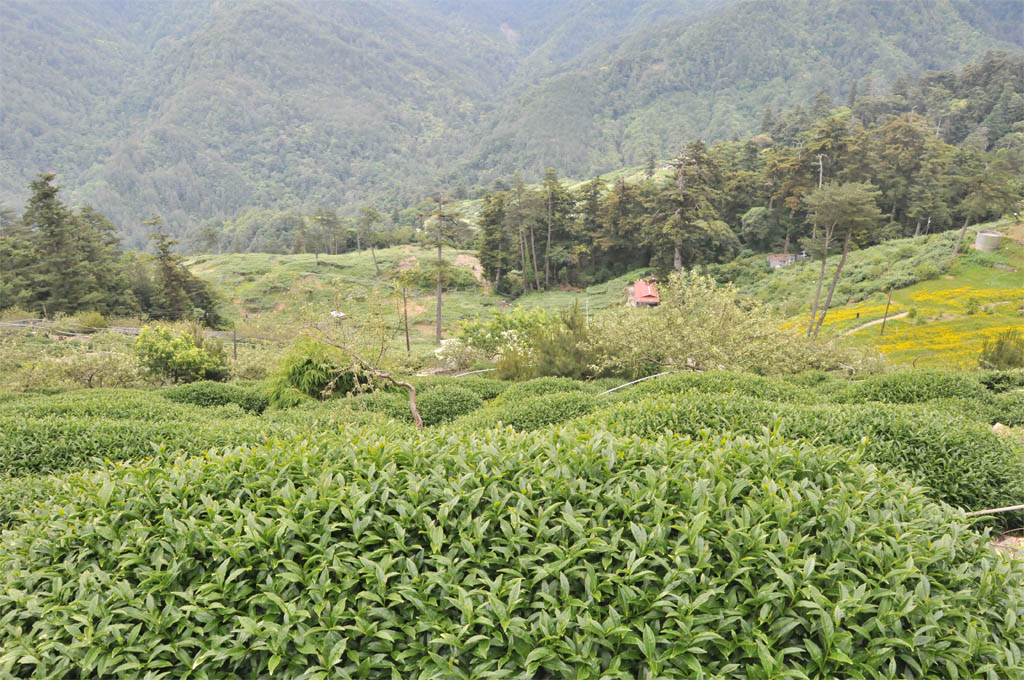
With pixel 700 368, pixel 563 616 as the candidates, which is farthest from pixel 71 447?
pixel 700 368

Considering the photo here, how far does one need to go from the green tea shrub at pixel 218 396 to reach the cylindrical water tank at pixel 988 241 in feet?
142

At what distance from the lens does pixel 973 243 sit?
119 ft

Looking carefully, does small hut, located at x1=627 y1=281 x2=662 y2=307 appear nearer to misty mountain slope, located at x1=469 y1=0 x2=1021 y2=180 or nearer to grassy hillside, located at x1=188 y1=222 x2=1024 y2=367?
grassy hillside, located at x1=188 y1=222 x2=1024 y2=367

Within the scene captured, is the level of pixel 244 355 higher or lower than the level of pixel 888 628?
lower

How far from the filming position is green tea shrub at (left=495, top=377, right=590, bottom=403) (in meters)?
11.1

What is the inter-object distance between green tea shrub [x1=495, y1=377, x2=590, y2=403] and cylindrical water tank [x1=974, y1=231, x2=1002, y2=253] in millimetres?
37507

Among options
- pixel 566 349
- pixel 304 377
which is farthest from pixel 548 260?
pixel 304 377

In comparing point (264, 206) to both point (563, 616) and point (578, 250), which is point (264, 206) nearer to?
point (578, 250)

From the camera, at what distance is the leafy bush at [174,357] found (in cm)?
1756

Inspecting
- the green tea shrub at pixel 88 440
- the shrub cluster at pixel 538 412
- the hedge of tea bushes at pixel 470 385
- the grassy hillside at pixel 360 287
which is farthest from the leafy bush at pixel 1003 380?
the grassy hillside at pixel 360 287

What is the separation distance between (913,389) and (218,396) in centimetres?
1363

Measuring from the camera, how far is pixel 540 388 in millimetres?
11500

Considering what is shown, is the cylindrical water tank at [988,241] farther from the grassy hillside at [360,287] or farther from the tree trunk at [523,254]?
the tree trunk at [523,254]

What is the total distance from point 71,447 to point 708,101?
195300 millimetres
